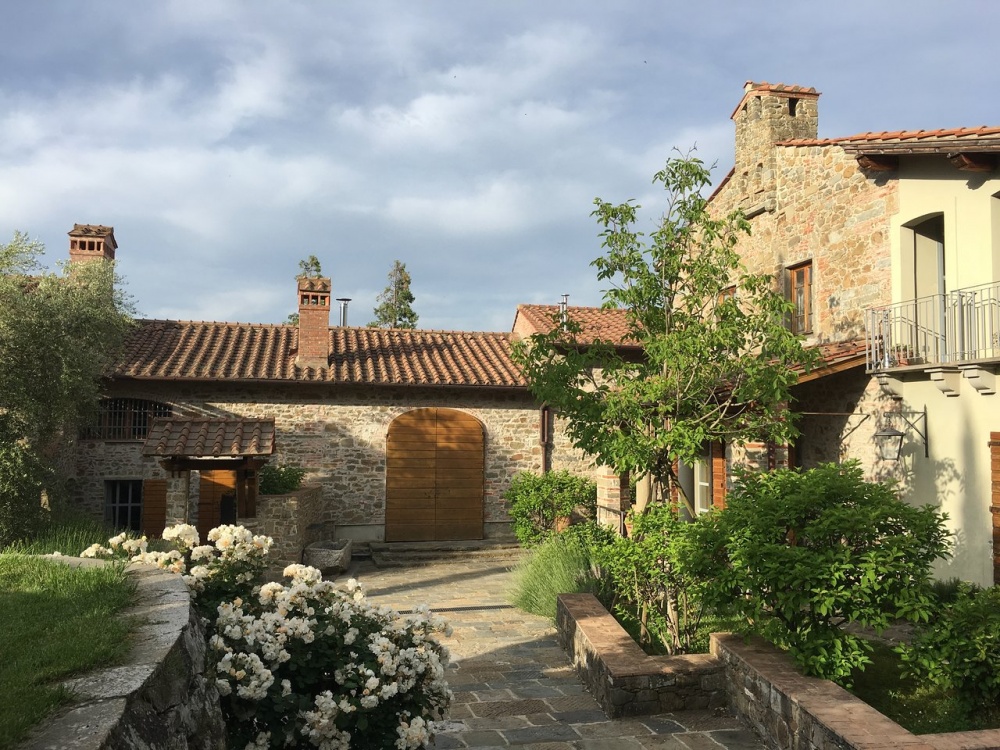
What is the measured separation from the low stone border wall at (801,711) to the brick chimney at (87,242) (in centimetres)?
1471

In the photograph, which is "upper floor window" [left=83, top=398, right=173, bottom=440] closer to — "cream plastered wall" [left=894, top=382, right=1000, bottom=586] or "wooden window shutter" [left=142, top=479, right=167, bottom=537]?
"wooden window shutter" [left=142, top=479, right=167, bottom=537]

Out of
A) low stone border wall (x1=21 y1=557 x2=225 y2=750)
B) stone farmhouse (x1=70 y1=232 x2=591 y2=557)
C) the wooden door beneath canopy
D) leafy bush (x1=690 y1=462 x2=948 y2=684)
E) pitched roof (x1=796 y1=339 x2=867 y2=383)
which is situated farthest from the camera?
the wooden door beneath canopy

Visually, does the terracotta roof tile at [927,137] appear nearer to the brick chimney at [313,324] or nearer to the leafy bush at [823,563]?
the leafy bush at [823,563]

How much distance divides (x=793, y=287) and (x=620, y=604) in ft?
21.0

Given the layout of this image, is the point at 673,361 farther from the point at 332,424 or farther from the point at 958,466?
the point at 332,424

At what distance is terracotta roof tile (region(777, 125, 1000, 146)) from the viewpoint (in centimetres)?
823

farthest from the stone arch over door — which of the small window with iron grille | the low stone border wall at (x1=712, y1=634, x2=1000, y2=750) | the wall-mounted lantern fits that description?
the low stone border wall at (x1=712, y1=634, x2=1000, y2=750)

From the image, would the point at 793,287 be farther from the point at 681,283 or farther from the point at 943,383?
the point at 681,283

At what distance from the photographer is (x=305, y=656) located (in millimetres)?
4180

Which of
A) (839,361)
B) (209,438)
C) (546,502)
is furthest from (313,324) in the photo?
(839,361)

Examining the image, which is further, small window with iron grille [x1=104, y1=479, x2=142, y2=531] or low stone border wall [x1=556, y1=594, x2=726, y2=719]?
small window with iron grille [x1=104, y1=479, x2=142, y2=531]

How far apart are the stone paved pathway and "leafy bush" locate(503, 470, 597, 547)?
12.4 feet

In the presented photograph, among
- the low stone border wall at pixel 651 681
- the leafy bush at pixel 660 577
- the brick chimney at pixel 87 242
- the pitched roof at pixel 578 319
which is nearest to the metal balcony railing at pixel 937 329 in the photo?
the leafy bush at pixel 660 577

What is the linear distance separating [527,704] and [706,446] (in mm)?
7563
